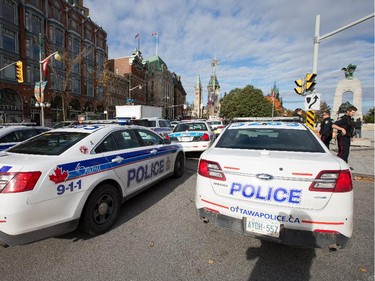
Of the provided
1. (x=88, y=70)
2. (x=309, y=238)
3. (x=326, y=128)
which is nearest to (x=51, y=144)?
(x=309, y=238)

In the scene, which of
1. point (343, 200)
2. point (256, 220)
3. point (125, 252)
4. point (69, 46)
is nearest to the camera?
point (343, 200)

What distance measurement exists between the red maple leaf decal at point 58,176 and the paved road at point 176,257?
3.17 feet

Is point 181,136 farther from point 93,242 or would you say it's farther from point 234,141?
point 93,242

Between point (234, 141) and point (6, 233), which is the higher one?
point (234, 141)

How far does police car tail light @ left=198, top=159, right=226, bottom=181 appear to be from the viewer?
8.99 ft

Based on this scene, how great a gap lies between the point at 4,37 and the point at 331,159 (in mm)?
32206

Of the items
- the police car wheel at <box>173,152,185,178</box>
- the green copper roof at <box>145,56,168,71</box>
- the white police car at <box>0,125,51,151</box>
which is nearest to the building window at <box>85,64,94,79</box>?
the white police car at <box>0,125,51,151</box>

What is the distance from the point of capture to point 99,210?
3303 mm

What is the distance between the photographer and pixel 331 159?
2.54m

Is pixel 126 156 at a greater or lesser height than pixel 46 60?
lesser

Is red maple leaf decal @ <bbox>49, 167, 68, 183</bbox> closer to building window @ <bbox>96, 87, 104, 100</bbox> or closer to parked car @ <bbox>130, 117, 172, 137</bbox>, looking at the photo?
parked car @ <bbox>130, 117, 172, 137</bbox>

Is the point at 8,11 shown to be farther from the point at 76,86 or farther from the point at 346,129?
the point at 346,129

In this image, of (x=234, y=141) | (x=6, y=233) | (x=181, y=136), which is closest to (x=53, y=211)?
(x=6, y=233)

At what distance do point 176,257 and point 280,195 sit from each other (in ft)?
4.83
